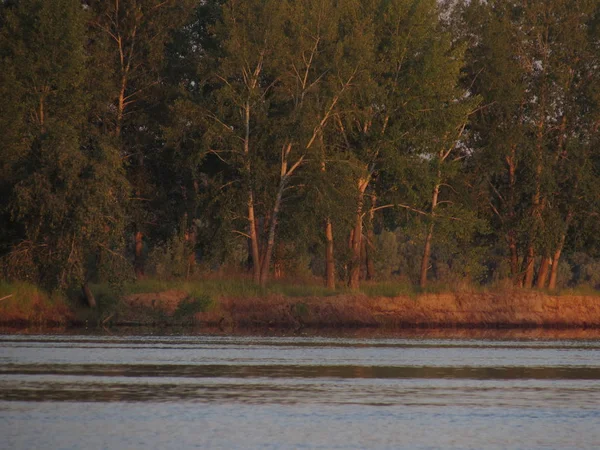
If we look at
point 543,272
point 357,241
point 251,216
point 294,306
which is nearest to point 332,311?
point 294,306

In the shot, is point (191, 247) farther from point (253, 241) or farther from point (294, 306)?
point (294, 306)

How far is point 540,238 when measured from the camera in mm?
72062

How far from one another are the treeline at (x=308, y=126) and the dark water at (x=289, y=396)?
1690 centimetres

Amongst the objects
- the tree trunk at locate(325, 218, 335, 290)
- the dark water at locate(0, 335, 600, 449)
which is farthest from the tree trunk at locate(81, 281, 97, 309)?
the tree trunk at locate(325, 218, 335, 290)

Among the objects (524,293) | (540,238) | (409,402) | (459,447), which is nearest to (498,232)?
(540,238)

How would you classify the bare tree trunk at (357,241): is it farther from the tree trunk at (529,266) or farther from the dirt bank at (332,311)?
the tree trunk at (529,266)

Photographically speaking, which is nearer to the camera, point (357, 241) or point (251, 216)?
point (251, 216)

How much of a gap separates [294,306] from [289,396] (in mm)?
32250

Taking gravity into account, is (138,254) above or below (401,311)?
above

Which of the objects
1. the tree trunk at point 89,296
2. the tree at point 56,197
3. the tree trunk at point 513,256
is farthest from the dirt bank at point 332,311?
the tree trunk at point 513,256

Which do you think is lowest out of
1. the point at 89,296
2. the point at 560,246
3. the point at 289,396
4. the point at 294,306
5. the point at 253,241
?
the point at 289,396

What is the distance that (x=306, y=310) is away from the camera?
200ft

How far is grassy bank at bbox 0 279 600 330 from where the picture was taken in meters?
56.7

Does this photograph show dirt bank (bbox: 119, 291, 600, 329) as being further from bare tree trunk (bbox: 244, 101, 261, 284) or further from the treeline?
the treeline
